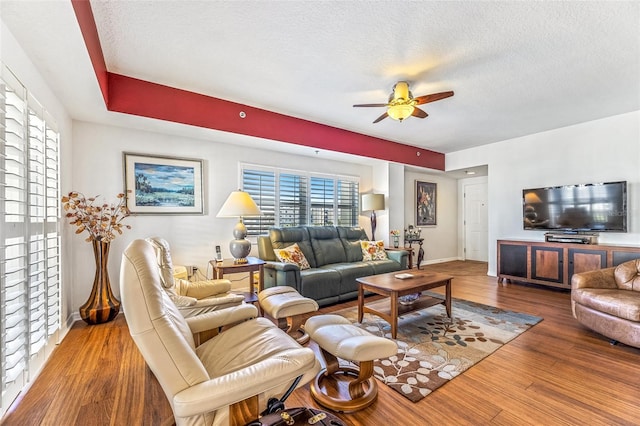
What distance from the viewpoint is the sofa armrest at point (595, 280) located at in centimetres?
287

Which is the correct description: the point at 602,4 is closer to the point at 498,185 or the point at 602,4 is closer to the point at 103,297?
the point at 498,185

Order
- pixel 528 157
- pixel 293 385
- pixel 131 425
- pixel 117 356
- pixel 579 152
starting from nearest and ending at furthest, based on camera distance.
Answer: pixel 293 385 → pixel 131 425 → pixel 117 356 → pixel 579 152 → pixel 528 157

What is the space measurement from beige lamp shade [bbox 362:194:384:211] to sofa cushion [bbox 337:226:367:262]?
1.98ft

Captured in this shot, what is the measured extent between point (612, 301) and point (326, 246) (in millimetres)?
3198

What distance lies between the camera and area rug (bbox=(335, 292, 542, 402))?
202cm

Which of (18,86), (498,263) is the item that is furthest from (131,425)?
(498,263)

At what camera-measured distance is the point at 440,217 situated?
284 inches

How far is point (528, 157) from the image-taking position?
16.5 ft

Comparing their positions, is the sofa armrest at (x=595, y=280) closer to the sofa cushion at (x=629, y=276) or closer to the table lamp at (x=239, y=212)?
the sofa cushion at (x=629, y=276)

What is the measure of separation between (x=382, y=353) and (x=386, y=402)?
1.19ft

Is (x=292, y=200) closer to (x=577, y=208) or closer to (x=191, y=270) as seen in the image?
(x=191, y=270)

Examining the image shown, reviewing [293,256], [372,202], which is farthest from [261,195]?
[372,202]

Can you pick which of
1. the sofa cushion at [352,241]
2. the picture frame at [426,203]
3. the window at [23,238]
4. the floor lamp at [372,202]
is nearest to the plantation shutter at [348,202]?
the floor lamp at [372,202]

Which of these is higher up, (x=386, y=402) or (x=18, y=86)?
(x=18, y=86)
